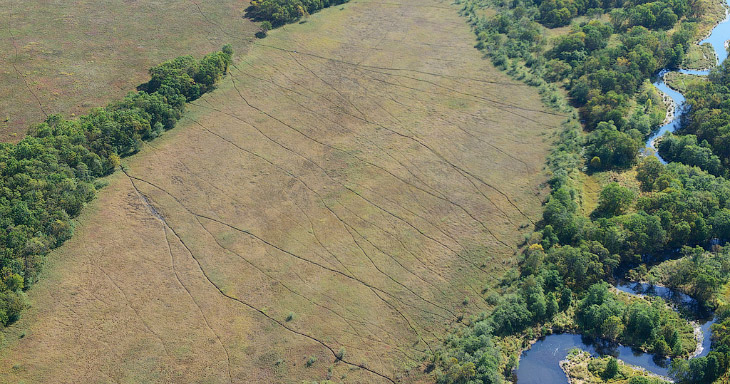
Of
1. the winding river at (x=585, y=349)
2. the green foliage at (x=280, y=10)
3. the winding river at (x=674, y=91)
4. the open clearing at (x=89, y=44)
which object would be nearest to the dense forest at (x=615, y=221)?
the winding river at (x=585, y=349)

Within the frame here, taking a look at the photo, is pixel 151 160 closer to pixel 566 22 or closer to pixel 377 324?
pixel 377 324

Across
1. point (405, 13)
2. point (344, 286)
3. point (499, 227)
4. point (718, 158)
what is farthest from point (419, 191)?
point (405, 13)

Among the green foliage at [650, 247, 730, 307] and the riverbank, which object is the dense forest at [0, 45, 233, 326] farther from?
the green foliage at [650, 247, 730, 307]

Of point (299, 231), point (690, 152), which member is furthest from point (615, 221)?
point (299, 231)

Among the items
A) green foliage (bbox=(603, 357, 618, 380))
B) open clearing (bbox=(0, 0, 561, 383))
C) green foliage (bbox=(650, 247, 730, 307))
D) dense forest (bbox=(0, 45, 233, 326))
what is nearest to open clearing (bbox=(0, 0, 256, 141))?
dense forest (bbox=(0, 45, 233, 326))

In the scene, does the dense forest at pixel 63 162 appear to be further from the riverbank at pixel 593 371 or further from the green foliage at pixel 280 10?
the riverbank at pixel 593 371

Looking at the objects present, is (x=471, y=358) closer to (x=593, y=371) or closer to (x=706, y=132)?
(x=593, y=371)
